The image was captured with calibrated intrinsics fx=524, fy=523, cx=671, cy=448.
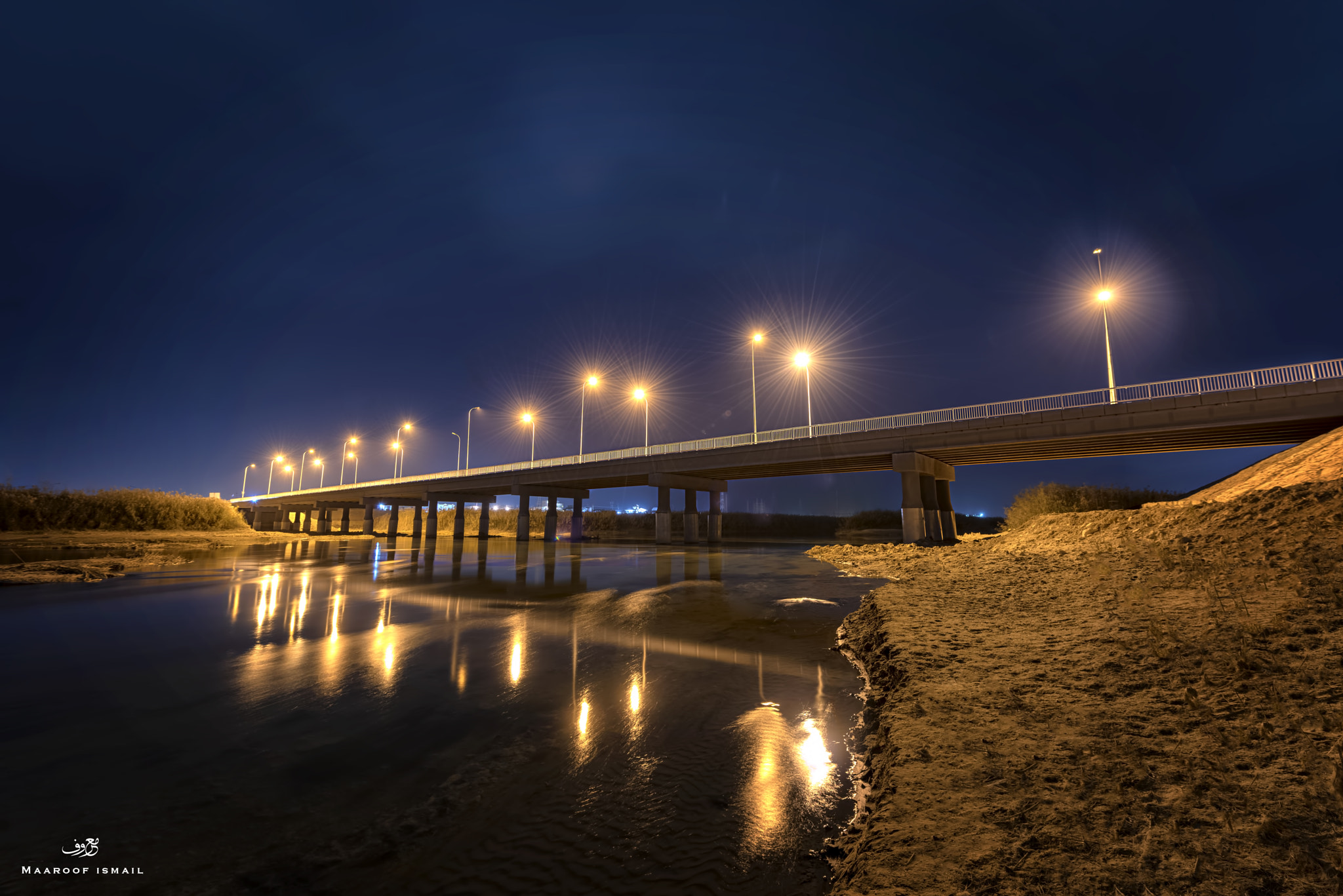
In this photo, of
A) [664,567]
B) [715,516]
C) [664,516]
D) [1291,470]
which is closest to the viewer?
[1291,470]

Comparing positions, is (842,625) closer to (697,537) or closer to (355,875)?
(355,875)

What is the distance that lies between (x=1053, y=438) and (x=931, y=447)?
8470 mm

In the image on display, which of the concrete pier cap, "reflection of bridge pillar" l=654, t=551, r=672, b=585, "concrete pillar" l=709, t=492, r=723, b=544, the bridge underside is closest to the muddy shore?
"reflection of bridge pillar" l=654, t=551, r=672, b=585

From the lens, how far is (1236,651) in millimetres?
6453

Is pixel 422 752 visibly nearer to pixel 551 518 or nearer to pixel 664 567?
pixel 664 567

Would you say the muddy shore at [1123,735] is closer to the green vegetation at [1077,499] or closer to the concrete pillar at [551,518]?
the green vegetation at [1077,499]

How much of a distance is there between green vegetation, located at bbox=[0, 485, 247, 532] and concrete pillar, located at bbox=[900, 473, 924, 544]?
66.1m

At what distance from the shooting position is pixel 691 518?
218 feet

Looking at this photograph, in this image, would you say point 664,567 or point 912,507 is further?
point 912,507

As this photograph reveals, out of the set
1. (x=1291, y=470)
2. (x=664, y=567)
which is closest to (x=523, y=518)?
(x=664, y=567)

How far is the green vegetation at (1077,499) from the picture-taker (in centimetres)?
4075

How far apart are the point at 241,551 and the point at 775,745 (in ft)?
161
